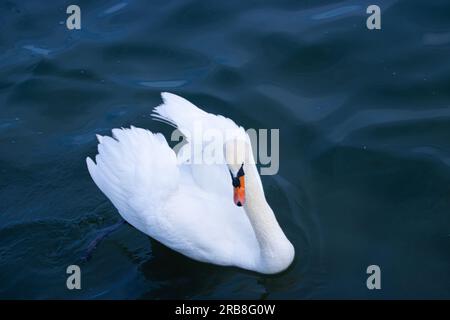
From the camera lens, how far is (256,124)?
8188 mm

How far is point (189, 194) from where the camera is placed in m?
6.54

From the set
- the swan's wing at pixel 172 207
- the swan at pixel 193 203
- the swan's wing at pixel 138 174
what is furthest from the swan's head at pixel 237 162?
the swan's wing at pixel 138 174

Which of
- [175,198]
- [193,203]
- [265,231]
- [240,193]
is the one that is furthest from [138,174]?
[265,231]

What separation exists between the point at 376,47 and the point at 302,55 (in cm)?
95

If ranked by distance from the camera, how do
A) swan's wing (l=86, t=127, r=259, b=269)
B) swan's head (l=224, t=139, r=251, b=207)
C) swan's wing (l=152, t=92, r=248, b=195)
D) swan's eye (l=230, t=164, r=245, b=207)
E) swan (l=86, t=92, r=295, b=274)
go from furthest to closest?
swan's wing (l=152, t=92, r=248, b=195) → swan's wing (l=86, t=127, r=259, b=269) → swan (l=86, t=92, r=295, b=274) → swan's eye (l=230, t=164, r=245, b=207) → swan's head (l=224, t=139, r=251, b=207)

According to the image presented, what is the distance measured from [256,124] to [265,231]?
2324mm

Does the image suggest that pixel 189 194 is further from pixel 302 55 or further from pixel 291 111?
pixel 302 55

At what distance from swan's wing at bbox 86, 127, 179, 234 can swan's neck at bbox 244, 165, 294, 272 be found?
30.5 inches

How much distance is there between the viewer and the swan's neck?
5984mm

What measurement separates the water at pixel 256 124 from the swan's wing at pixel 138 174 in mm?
651

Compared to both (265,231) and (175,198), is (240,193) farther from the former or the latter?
(175,198)

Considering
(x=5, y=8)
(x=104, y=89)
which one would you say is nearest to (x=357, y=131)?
(x=104, y=89)

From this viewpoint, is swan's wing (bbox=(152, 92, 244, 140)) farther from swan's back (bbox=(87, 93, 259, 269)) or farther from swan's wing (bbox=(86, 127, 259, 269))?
swan's wing (bbox=(86, 127, 259, 269))

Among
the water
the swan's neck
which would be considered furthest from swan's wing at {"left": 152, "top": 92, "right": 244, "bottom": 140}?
the water
